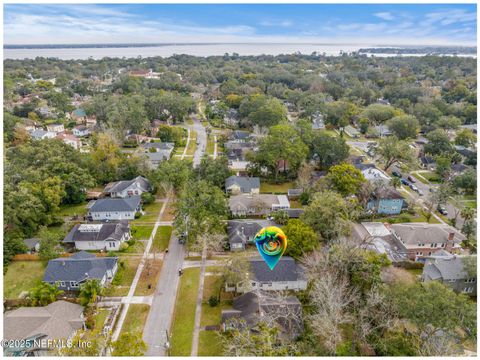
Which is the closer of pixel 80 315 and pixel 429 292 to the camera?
pixel 429 292

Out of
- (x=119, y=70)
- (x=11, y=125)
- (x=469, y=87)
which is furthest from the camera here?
(x=119, y=70)

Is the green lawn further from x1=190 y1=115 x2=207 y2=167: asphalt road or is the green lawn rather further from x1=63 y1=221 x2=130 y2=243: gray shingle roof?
x1=190 y1=115 x2=207 y2=167: asphalt road

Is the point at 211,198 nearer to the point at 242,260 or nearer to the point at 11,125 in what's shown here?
the point at 242,260

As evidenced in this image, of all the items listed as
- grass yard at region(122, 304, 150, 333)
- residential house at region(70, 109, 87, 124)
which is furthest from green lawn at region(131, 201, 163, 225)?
residential house at region(70, 109, 87, 124)

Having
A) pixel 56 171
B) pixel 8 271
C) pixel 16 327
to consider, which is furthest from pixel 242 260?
pixel 56 171

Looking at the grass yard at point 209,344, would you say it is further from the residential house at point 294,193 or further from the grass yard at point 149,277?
the residential house at point 294,193

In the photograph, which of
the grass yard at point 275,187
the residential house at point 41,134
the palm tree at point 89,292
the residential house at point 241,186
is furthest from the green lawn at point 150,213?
the residential house at point 41,134
